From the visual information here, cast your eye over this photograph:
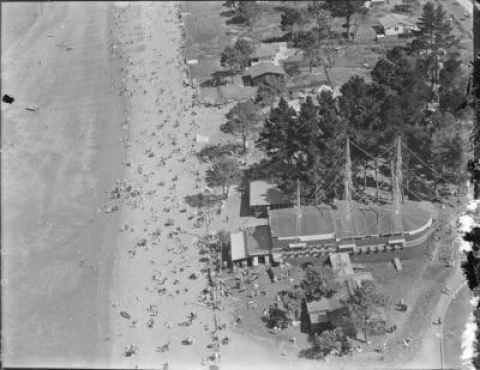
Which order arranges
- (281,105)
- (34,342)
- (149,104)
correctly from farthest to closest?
(149,104), (281,105), (34,342)

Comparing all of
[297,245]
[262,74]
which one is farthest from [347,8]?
[297,245]

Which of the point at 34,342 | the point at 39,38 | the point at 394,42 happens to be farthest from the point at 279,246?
the point at 39,38

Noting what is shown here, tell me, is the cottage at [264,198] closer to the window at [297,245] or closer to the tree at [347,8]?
the window at [297,245]

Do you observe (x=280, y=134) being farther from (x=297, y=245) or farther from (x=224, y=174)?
(x=297, y=245)

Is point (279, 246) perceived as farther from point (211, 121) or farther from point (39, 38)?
point (39, 38)

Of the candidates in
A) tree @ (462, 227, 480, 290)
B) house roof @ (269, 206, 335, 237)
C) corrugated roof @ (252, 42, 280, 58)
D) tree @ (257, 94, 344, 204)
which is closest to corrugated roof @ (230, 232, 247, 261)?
house roof @ (269, 206, 335, 237)

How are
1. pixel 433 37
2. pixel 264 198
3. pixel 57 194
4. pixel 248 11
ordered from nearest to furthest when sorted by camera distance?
pixel 264 198 < pixel 57 194 < pixel 433 37 < pixel 248 11

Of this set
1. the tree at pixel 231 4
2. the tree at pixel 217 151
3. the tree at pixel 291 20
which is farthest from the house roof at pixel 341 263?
the tree at pixel 231 4
